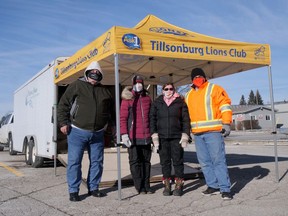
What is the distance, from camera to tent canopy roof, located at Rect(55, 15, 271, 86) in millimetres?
6227

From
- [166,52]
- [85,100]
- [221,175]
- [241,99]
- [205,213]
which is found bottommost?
[205,213]

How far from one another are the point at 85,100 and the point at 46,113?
444 cm

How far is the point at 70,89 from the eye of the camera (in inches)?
234

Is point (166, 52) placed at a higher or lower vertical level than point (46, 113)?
higher

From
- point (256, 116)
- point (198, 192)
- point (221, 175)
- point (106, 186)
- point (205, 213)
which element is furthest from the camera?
point (256, 116)

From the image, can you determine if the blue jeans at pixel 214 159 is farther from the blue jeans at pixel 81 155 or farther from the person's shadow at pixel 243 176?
the blue jeans at pixel 81 155

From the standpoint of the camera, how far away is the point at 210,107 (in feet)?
18.8

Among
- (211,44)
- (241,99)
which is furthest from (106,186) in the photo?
(241,99)

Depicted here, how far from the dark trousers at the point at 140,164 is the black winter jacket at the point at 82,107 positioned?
75cm

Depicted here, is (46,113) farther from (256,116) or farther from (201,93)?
(256,116)

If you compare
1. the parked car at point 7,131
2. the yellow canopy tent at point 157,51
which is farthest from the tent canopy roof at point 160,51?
the parked car at point 7,131

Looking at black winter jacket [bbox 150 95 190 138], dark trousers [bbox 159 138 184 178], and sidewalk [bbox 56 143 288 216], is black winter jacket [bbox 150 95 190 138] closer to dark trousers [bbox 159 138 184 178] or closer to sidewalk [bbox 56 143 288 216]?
dark trousers [bbox 159 138 184 178]

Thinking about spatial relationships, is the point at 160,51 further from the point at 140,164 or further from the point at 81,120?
the point at 140,164

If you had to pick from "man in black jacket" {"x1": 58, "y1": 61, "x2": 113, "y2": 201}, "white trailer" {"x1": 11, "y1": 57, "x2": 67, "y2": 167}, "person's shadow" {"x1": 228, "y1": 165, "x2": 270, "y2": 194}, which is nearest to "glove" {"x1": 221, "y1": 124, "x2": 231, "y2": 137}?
"person's shadow" {"x1": 228, "y1": 165, "x2": 270, "y2": 194}
